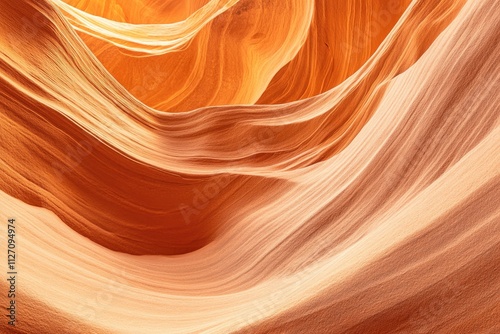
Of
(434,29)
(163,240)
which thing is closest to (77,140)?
(163,240)

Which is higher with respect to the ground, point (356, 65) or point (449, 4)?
point (356, 65)

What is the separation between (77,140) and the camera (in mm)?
1477

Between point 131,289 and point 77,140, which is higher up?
point 77,140

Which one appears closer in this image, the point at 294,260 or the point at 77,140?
the point at 294,260

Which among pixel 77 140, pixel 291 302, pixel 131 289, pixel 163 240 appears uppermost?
pixel 77 140

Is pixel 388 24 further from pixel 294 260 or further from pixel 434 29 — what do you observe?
pixel 294 260

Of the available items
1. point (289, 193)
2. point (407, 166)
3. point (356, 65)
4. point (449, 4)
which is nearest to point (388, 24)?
point (356, 65)

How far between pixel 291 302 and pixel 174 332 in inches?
9.6

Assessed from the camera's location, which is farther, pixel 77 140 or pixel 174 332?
pixel 77 140

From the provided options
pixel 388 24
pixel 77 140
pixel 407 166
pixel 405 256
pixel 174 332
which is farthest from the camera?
pixel 388 24

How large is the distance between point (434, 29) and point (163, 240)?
132 cm

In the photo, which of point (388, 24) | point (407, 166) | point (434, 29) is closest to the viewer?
point (407, 166)

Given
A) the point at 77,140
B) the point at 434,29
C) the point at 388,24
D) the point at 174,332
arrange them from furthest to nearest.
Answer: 1. the point at 388,24
2. the point at 434,29
3. the point at 77,140
4. the point at 174,332

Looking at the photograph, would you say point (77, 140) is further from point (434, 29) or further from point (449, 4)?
point (449, 4)
